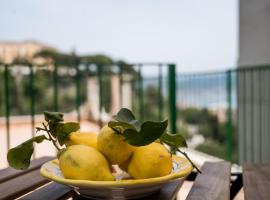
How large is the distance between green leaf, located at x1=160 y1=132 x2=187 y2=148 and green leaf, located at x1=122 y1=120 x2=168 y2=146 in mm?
69

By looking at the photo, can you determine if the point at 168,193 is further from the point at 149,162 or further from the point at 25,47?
the point at 25,47

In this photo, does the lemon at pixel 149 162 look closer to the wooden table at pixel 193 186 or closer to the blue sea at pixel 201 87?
the wooden table at pixel 193 186

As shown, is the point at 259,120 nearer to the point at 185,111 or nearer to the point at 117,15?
the point at 185,111

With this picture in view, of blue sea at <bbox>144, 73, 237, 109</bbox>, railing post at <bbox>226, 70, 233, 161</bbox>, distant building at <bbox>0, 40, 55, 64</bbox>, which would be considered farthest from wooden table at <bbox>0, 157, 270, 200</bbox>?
distant building at <bbox>0, 40, 55, 64</bbox>

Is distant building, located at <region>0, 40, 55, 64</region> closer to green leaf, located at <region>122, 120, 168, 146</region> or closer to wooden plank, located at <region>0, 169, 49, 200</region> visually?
wooden plank, located at <region>0, 169, 49, 200</region>

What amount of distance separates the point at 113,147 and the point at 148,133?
0.07 metres

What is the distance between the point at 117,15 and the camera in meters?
25.1

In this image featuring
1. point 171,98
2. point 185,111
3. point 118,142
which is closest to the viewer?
point 118,142

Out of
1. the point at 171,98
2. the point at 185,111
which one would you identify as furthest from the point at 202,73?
the point at 171,98

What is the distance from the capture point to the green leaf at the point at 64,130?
71 centimetres

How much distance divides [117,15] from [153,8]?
4044 mm

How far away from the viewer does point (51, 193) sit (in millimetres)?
772

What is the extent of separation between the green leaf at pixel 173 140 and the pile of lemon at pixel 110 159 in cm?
2

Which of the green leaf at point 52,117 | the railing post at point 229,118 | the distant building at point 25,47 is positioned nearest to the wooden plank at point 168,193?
the green leaf at point 52,117
